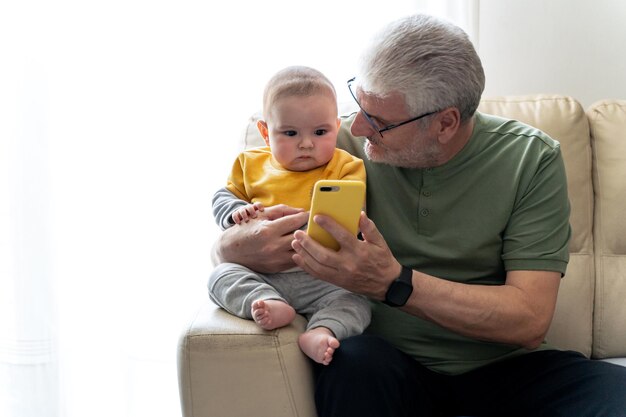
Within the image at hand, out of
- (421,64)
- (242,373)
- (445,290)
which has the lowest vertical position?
(242,373)

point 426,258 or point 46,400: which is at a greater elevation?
point 426,258

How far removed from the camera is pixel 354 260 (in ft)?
5.83

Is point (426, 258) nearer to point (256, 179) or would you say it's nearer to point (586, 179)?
point (256, 179)

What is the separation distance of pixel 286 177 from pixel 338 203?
0.31 metres

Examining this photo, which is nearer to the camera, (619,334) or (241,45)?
(619,334)

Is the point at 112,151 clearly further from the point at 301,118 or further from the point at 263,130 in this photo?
the point at 301,118

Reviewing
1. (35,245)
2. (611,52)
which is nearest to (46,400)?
(35,245)

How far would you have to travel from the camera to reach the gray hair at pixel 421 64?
1875mm

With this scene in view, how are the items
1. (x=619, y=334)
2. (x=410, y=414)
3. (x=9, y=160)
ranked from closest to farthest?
(x=410, y=414)
(x=619, y=334)
(x=9, y=160)

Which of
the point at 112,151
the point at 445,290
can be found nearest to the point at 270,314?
the point at 445,290

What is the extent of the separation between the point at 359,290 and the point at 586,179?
0.88 meters

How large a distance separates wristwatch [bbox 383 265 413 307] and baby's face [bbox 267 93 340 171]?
353 millimetres

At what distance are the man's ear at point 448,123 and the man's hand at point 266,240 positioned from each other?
356 mm

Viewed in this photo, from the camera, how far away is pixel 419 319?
78.5 inches
